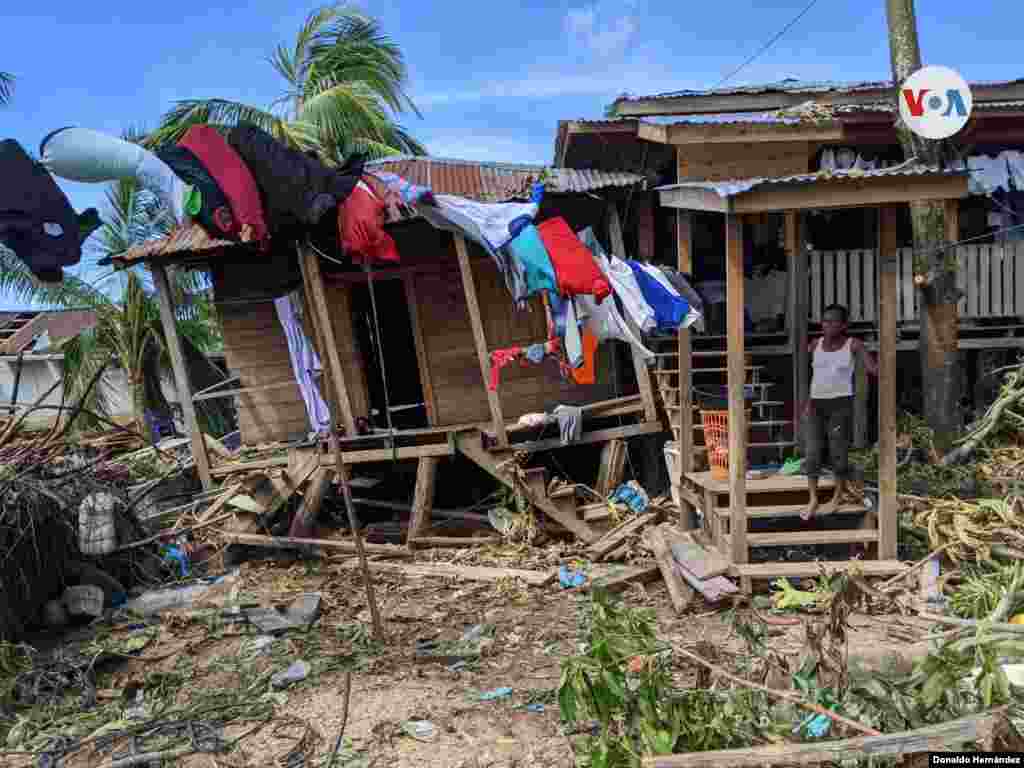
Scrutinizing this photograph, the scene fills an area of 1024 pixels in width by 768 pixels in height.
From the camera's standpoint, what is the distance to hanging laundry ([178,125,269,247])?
19.1ft

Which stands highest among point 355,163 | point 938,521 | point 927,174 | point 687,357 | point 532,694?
point 355,163

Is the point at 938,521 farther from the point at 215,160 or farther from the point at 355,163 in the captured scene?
the point at 215,160

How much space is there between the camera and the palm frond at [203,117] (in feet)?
41.6

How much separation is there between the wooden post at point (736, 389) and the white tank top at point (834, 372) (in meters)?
0.82

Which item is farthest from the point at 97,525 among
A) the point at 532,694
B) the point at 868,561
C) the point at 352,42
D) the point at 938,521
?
the point at 352,42

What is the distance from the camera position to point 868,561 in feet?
21.6

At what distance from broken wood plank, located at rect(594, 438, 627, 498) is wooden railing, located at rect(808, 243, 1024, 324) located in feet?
10.1

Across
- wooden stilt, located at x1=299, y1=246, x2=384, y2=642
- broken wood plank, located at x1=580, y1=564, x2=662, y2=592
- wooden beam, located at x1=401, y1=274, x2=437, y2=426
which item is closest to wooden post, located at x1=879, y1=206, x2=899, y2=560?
broken wood plank, located at x1=580, y1=564, x2=662, y2=592

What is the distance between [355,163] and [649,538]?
14.9 feet

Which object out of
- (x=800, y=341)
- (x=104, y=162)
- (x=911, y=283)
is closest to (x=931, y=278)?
(x=911, y=283)

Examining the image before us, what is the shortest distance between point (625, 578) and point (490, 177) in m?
5.64

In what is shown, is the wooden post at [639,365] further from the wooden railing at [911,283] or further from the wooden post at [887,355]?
the wooden post at [887,355]

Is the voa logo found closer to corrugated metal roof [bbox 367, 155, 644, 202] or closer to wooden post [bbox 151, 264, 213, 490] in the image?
corrugated metal roof [bbox 367, 155, 644, 202]

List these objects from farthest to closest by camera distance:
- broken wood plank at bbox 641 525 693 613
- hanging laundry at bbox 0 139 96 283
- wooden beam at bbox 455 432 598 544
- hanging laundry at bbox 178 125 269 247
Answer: wooden beam at bbox 455 432 598 544 < broken wood plank at bbox 641 525 693 613 < hanging laundry at bbox 178 125 269 247 < hanging laundry at bbox 0 139 96 283
